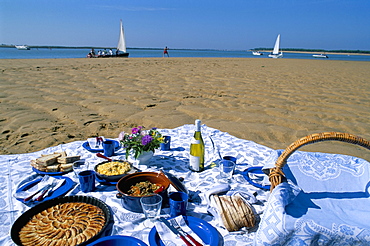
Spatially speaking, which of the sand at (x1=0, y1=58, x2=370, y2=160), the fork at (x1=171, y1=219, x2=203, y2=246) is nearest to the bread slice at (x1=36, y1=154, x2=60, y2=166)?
the fork at (x1=171, y1=219, x2=203, y2=246)

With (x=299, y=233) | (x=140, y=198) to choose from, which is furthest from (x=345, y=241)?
(x=140, y=198)

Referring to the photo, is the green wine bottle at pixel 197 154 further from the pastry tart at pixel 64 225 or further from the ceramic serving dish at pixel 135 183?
the pastry tart at pixel 64 225

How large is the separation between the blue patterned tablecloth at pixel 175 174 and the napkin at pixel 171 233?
0.39 feet

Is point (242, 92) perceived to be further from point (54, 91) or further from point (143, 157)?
point (143, 157)

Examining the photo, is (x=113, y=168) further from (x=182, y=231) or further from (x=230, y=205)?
(x=230, y=205)

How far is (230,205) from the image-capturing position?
1.30 metres

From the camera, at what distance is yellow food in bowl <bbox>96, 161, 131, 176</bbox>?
1.70 m

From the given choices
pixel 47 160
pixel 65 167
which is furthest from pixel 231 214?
pixel 47 160

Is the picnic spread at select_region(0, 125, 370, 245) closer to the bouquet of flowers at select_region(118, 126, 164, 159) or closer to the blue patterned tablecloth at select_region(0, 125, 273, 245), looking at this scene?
the blue patterned tablecloth at select_region(0, 125, 273, 245)

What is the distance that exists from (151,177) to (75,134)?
3.03 meters

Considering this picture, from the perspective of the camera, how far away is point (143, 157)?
1932 mm

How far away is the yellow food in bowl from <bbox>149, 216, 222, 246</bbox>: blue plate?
63 cm

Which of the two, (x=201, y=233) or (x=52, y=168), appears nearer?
(x=201, y=233)

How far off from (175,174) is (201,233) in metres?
0.71
